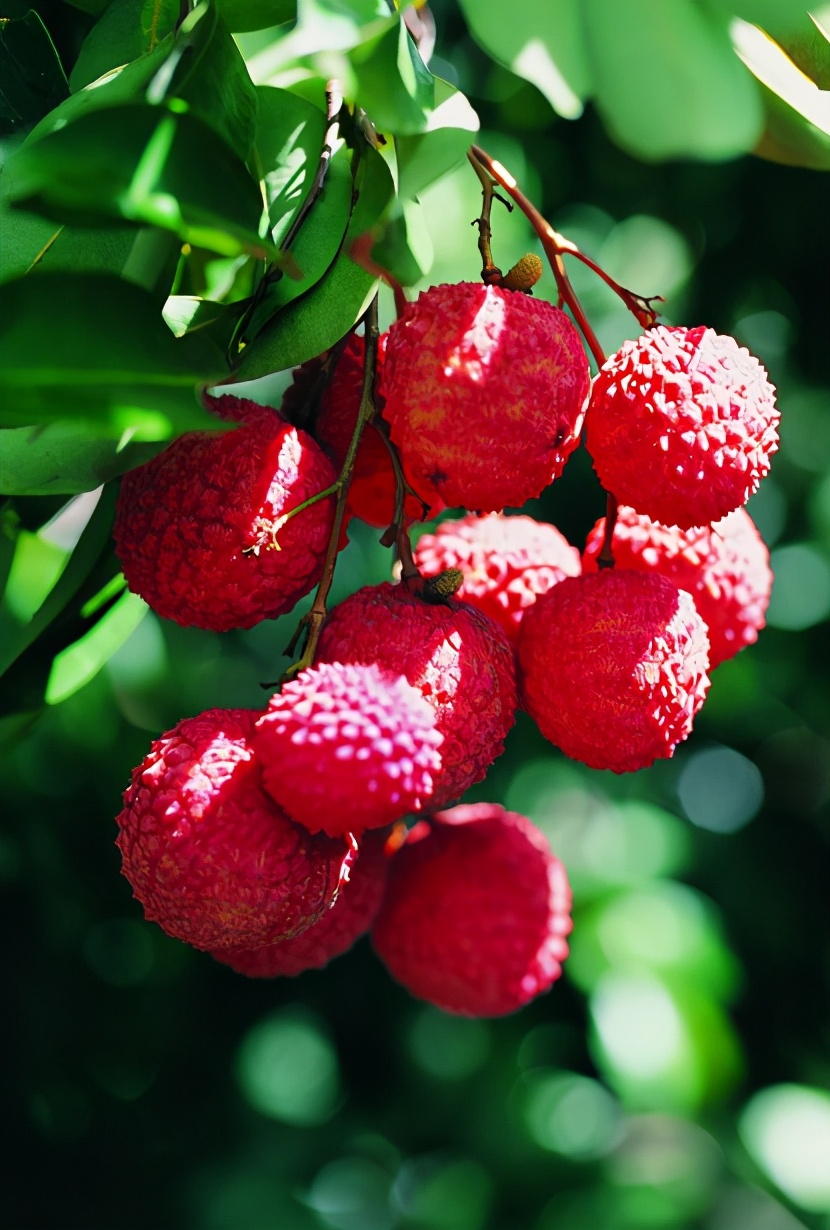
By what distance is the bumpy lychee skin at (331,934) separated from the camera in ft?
2.65

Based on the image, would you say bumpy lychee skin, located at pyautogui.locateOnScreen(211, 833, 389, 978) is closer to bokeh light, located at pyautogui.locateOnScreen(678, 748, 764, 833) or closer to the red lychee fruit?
Result: the red lychee fruit

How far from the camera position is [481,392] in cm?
62

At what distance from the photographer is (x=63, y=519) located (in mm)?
970

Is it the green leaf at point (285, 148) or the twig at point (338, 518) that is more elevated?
the green leaf at point (285, 148)

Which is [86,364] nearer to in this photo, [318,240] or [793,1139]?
[318,240]

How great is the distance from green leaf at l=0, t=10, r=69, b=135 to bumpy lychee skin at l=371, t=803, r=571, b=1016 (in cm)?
65

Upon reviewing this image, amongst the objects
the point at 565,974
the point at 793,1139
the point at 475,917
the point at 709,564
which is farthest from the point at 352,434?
the point at 793,1139

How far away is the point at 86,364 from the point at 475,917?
0.63m

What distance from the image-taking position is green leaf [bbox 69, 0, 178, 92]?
2.07 ft

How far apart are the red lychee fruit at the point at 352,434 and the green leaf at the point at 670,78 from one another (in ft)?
0.79

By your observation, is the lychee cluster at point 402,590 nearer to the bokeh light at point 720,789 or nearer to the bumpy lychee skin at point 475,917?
the bumpy lychee skin at point 475,917

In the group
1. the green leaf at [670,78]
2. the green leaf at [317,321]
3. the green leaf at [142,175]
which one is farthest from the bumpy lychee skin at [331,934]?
the green leaf at [670,78]

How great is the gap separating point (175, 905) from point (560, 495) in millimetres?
897

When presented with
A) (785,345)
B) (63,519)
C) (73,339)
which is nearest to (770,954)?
(785,345)
